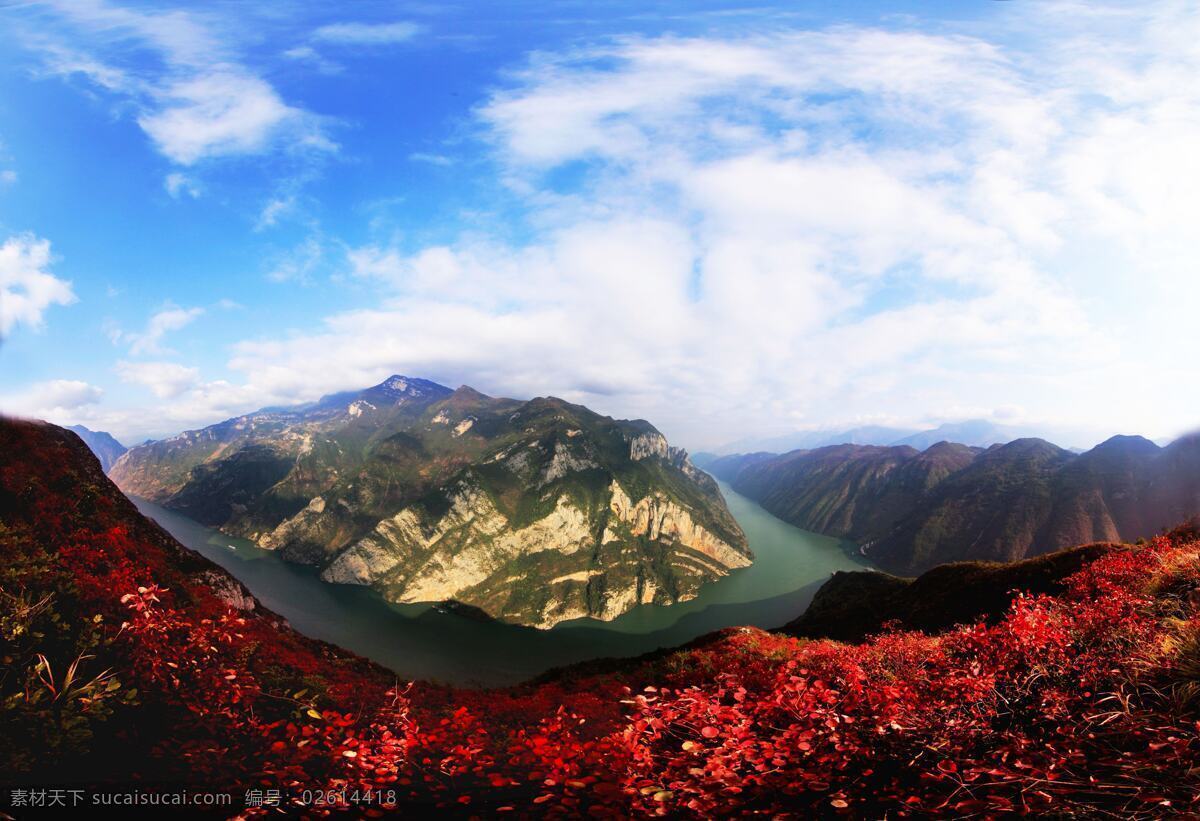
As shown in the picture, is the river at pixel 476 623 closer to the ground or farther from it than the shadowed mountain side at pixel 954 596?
closer to the ground

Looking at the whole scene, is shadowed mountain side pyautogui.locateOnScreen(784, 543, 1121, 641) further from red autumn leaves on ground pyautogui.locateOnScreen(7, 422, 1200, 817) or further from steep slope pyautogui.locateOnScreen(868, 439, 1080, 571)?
steep slope pyautogui.locateOnScreen(868, 439, 1080, 571)

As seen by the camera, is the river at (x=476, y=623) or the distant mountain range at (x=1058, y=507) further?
the distant mountain range at (x=1058, y=507)

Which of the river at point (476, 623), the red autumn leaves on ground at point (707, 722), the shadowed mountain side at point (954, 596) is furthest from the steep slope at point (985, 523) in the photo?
the red autumn leaves on ground at point (707, 722)

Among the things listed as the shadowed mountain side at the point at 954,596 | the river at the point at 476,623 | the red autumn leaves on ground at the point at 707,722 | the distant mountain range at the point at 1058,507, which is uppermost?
the red autumn leaves on ground at the point at 707,722

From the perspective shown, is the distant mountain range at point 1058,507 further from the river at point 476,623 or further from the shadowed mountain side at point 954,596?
the shadowed mountain side at point 954,596

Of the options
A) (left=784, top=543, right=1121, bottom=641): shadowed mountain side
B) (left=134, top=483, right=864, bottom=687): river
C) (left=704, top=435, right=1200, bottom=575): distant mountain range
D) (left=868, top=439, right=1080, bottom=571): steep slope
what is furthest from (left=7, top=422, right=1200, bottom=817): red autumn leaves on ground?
(left=868, top=439, right=1080, bottom=571): steep slope
